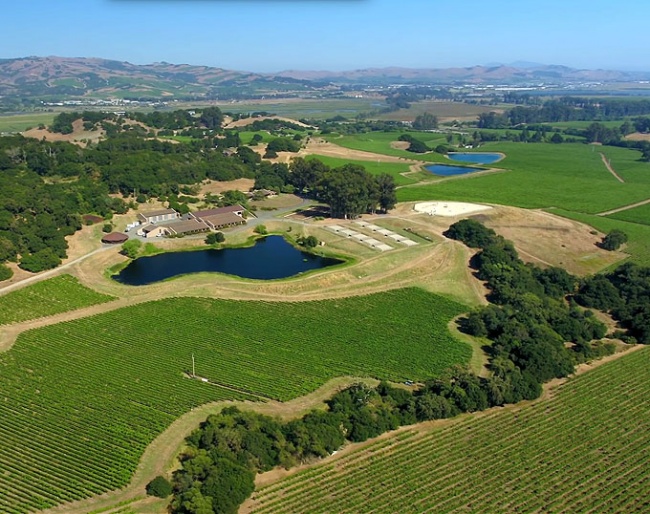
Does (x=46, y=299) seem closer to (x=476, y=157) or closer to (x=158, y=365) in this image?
(x=158, y=365)

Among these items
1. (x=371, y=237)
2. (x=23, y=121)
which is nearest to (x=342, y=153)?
(x=371, y=237)

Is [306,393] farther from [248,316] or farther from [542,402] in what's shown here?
[542,402]

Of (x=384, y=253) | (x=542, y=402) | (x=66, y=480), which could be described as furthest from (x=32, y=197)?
Result: (x=542, y=402)

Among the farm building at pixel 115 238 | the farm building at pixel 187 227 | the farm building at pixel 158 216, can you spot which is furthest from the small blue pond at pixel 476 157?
the farm building at pixel 115 238

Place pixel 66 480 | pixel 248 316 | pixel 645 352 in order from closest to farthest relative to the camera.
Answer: pixel 66 480, pixel 645 352, pixel 248 316

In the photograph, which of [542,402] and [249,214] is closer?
[542,402]

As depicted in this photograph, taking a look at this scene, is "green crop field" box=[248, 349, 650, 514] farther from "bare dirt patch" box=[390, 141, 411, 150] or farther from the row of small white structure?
"bare dirt patch" box=[390, 141, 411, 150]

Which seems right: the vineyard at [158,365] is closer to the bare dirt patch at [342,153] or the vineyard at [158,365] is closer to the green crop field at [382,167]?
the green crop field at [382,167]
